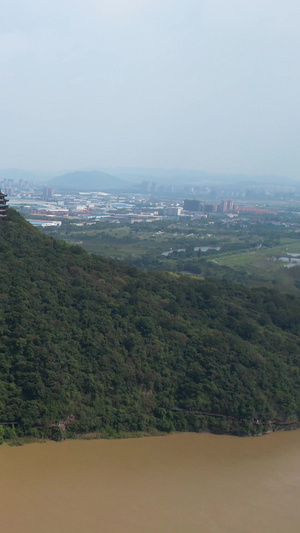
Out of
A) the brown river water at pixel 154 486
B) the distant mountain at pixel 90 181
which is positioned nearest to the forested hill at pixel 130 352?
the brown river water at pixel 154 486

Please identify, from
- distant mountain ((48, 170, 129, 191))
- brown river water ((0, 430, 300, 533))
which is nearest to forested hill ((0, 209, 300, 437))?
brown river water ((0, 430, 300, 533))

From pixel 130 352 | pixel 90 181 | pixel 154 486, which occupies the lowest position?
pixel 154 486

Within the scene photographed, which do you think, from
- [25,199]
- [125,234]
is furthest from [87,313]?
[25,199]

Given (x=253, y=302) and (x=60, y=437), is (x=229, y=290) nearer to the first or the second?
(x=253, y=302)

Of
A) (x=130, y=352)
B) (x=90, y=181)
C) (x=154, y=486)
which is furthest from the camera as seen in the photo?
(x=90, y=181)

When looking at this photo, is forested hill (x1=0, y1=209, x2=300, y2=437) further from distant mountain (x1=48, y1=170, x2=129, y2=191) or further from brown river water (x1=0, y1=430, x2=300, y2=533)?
distant mountain (x1=48, y1=170, x2=129, y2=191)

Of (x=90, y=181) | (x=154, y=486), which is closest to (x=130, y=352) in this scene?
(x=154, y=486)

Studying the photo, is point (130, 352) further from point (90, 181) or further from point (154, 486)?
point (90, 181)

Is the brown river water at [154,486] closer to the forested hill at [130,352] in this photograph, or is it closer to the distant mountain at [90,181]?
the forested hill at [130,352]
